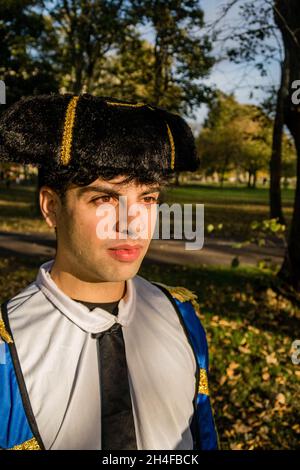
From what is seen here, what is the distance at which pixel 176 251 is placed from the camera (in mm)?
12828

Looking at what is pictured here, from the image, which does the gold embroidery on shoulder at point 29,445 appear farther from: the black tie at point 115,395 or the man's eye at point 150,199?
the man's eye at point 150,199

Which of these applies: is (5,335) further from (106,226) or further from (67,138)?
(67,138)

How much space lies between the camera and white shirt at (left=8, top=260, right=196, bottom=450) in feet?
5.74

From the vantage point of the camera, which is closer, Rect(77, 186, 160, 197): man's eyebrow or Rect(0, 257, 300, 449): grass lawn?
Rect(77, 186, 160, 197): man's eyebrow

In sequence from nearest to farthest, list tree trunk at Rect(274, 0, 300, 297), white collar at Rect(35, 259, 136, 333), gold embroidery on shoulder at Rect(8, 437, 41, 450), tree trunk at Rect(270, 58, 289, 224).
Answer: gold embroidery on shoulder at Rect(8, 437, 41, 450) < white collar at Rect(35, 259, 136, 333) < tree trunk at Rect(274, 0, 300, 297) < tree trunk at Rect(270, 58, 289, 224)

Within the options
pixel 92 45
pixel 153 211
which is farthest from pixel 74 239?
pixel 92 45

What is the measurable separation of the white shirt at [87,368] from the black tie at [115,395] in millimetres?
28

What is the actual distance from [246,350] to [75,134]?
5317mm

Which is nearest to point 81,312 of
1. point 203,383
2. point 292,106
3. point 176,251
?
point 203,383

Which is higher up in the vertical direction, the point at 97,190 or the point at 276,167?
the point at 276,167

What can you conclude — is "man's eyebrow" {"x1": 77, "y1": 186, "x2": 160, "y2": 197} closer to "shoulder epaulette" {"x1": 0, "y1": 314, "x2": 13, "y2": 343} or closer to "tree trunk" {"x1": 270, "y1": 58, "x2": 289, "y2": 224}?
"shoulder epaulette" {"x1": 0, "y1": 314, "x2": 13, "y2": 343}

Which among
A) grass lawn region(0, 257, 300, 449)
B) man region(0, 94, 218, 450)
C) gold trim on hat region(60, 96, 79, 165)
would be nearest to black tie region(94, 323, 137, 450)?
man region(0, 94, 218, 450)

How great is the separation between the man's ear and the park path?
942 cm

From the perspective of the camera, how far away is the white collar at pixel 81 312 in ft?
6.22
